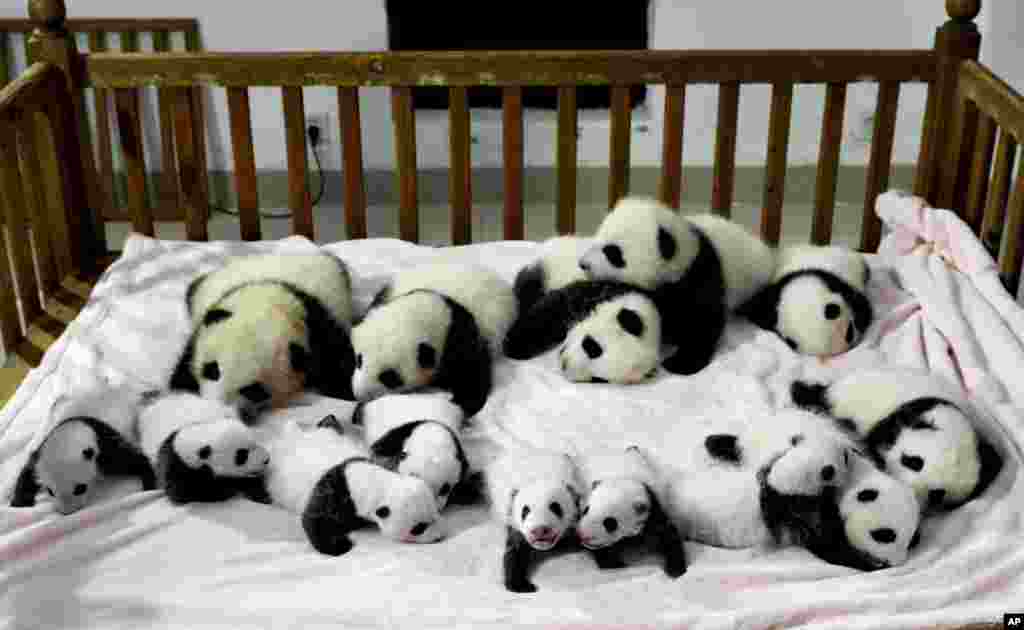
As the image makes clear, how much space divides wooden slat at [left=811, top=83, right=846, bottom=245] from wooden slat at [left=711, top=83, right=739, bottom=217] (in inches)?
7.8

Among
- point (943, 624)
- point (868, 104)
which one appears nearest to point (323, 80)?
point (943, 624)

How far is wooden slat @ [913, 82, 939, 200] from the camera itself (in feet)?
7.99

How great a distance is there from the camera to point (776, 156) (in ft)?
8.05

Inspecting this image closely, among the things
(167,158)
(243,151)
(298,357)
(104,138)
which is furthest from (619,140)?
(104,138)

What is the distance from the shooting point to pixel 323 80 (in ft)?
7.77

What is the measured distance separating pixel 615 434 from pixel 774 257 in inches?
25.3

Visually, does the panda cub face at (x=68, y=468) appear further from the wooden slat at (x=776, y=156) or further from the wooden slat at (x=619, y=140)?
the wooden slat at (x=776, y=156)

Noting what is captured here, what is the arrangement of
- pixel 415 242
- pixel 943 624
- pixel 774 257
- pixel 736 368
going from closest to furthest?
pixel 943 624
pixel 736 368
pixel 774 257
pixel 415 242

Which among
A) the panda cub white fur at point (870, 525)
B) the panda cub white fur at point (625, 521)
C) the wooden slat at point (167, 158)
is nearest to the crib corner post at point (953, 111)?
the panda cub white fur at point (870, 525)

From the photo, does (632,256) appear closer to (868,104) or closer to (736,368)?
(736,368)

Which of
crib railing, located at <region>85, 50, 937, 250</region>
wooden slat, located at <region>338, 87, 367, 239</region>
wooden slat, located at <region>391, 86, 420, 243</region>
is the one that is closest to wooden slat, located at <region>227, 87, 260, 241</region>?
crib railing, located at <region>85, 50, 937, 250</region>

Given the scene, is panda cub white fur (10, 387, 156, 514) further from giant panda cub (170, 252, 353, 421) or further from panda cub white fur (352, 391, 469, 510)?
panda cub white fur (352, 391, 469, 510)

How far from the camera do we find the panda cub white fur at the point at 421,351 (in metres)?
1.83

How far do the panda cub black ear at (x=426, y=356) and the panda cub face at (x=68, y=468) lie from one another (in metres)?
0.53
